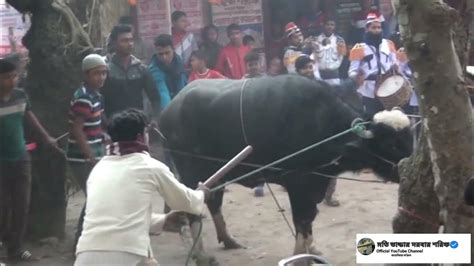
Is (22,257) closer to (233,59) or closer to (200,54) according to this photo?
(200,54)

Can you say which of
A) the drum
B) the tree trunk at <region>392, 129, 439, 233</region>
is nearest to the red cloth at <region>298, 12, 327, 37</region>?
the drum

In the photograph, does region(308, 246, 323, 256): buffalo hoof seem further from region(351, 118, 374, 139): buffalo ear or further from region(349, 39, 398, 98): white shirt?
region(349, 39, 398, 98): white shirt

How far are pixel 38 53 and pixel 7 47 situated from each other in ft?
11.1

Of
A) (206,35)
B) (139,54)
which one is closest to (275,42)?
(206,35)

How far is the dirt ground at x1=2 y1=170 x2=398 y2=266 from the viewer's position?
22.6 feet

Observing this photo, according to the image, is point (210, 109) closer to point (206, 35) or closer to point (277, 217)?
point (277, 217)

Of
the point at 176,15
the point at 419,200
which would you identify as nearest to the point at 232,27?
the point at 176,15

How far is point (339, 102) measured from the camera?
662 centimetres

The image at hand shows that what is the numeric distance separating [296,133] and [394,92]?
140 centimetres

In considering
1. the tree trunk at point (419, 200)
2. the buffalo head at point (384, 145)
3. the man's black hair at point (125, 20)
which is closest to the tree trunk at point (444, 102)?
the tree trunk at point (419, 200)

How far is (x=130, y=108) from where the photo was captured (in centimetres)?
664

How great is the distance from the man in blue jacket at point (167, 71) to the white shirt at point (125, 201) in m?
3.36

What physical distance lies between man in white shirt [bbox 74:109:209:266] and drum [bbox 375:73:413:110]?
3.70m

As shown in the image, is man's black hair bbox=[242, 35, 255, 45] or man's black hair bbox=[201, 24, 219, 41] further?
man's black hair bbox=[201, 24, 219, 41]
